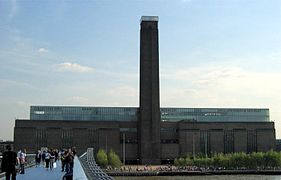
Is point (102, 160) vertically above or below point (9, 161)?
below

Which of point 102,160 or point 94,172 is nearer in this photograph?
point 94,172

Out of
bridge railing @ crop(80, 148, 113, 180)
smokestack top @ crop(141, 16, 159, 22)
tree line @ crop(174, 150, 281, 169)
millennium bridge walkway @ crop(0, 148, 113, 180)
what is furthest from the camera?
smokestack top @ crop(141, 16, 159, 22)

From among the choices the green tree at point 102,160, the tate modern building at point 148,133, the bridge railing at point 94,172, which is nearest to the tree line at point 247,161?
the tate modern building at point 148,133

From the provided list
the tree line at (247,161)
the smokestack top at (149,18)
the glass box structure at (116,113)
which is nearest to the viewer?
the tree line at (247,161)

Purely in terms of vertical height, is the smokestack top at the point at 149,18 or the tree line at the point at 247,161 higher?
the smokestack top at the point at 149,18

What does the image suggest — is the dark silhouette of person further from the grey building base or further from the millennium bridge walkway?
the grey building base

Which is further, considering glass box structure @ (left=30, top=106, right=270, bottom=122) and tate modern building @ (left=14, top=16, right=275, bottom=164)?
glass box structure @ (left=30, top=106, right=270, bottom=122)

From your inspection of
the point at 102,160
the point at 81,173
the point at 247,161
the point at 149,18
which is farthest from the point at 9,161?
the point at 149,18

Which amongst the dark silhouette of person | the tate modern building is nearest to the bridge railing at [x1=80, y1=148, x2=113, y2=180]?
the dark silhouette of person

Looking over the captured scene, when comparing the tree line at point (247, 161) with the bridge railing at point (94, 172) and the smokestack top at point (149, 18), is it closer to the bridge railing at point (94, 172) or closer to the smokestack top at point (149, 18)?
the smokestack top at point (149, 18)

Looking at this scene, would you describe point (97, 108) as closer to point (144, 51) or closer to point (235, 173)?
point (144, 51)

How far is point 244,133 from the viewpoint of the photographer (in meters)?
131

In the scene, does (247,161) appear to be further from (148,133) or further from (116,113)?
(116,113)

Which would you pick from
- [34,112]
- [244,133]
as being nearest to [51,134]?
[34,112]
